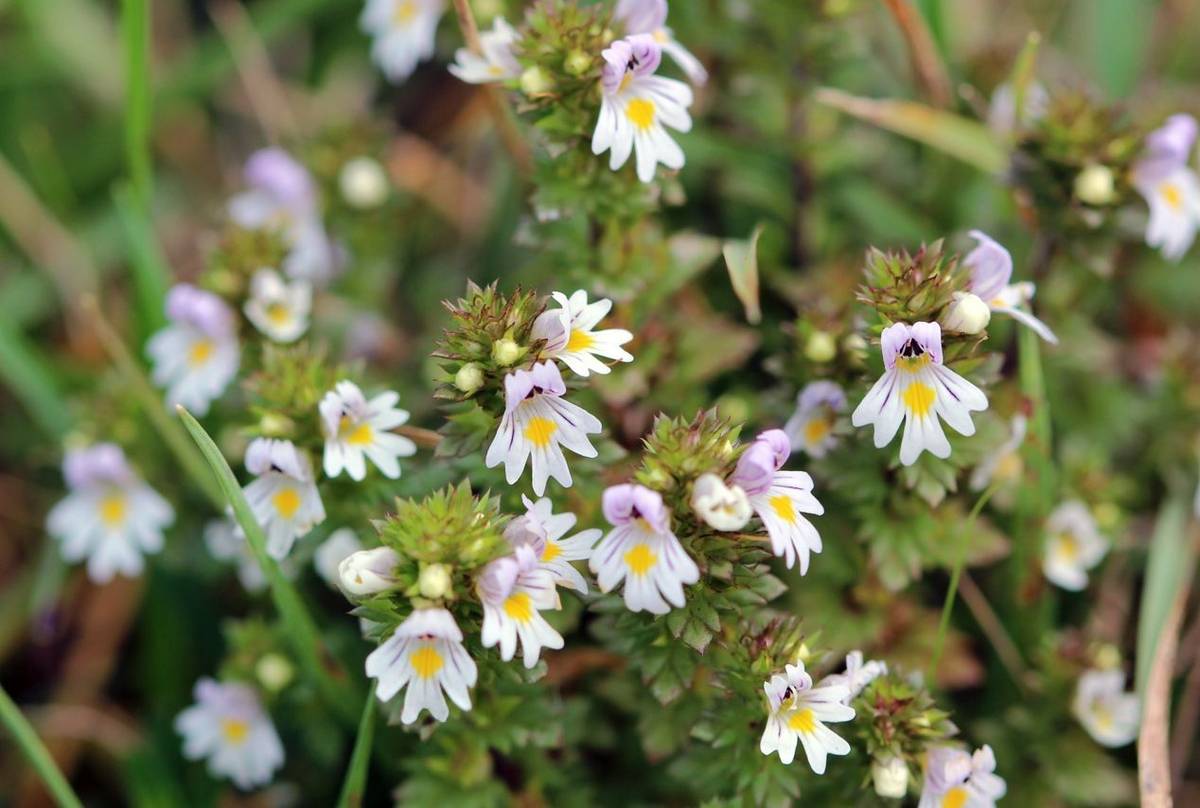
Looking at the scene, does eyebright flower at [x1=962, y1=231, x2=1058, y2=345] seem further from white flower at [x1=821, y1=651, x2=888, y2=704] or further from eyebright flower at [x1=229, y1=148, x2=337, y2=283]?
eyebright flower at [x1=229, y1=148, x2=337, y2=283]

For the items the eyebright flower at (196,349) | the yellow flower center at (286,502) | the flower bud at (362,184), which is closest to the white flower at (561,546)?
the yellow flower center at (286,502)

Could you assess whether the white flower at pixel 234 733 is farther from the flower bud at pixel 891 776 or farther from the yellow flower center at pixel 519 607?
the flower bud at pixel 891 776

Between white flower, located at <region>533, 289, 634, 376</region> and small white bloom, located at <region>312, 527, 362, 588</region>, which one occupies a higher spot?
white flower, located at <region>533, 289, 634, 376</region>

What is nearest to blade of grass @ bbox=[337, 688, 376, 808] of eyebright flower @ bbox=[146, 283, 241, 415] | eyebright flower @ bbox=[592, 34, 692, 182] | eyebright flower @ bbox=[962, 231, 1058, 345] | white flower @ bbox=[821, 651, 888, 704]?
white flower @ bbox=[821, 651, 888, 704]

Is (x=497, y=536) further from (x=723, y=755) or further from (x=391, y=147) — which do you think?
(x=391, y=147)

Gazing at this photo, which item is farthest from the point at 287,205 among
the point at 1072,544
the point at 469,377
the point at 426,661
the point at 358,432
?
the point at 1072,544

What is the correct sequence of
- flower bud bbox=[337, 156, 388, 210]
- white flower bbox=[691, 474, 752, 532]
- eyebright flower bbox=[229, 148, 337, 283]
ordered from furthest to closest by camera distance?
1. flower bud bbox=[337, 156, 388, 210]
2. eyebright flower bbox=[229, 148, 337, 283]
3. white flower bbox=[691, 474, 752, 532]

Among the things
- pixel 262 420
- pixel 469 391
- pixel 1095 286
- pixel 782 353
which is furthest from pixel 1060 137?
pixel 262 420
